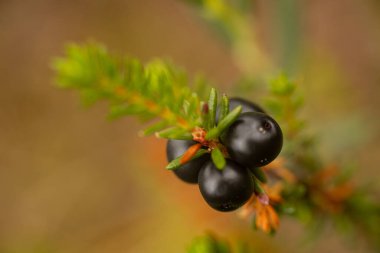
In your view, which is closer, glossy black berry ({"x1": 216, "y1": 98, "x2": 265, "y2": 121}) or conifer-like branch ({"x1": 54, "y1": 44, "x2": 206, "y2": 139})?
glossy black berry ({"x1": 216, "y1": 98, "x2": 265, "y2": 121})

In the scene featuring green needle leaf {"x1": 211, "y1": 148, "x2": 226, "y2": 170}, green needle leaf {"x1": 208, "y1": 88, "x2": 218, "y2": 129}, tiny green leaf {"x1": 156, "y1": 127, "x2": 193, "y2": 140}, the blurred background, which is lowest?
the blurred background

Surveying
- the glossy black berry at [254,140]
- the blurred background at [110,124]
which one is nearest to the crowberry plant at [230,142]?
the glossy black berry at [254,140]

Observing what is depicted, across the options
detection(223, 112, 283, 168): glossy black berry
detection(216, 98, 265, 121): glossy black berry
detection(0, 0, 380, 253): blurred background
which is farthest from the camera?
detection(0, 0, 380, 253): blurred background

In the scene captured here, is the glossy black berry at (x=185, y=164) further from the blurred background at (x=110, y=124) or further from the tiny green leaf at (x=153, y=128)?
the blurred background at (x=110, y=124)

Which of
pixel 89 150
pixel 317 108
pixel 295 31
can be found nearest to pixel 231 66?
pixel 317 108

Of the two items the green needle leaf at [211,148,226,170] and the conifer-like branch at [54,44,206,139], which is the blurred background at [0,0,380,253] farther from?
the green needle leaf at [211,148,226,170]

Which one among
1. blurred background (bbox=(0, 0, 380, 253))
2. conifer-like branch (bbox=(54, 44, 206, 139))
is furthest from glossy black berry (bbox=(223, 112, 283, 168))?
blurred background (bbox=(0, 0, 380, 253))
